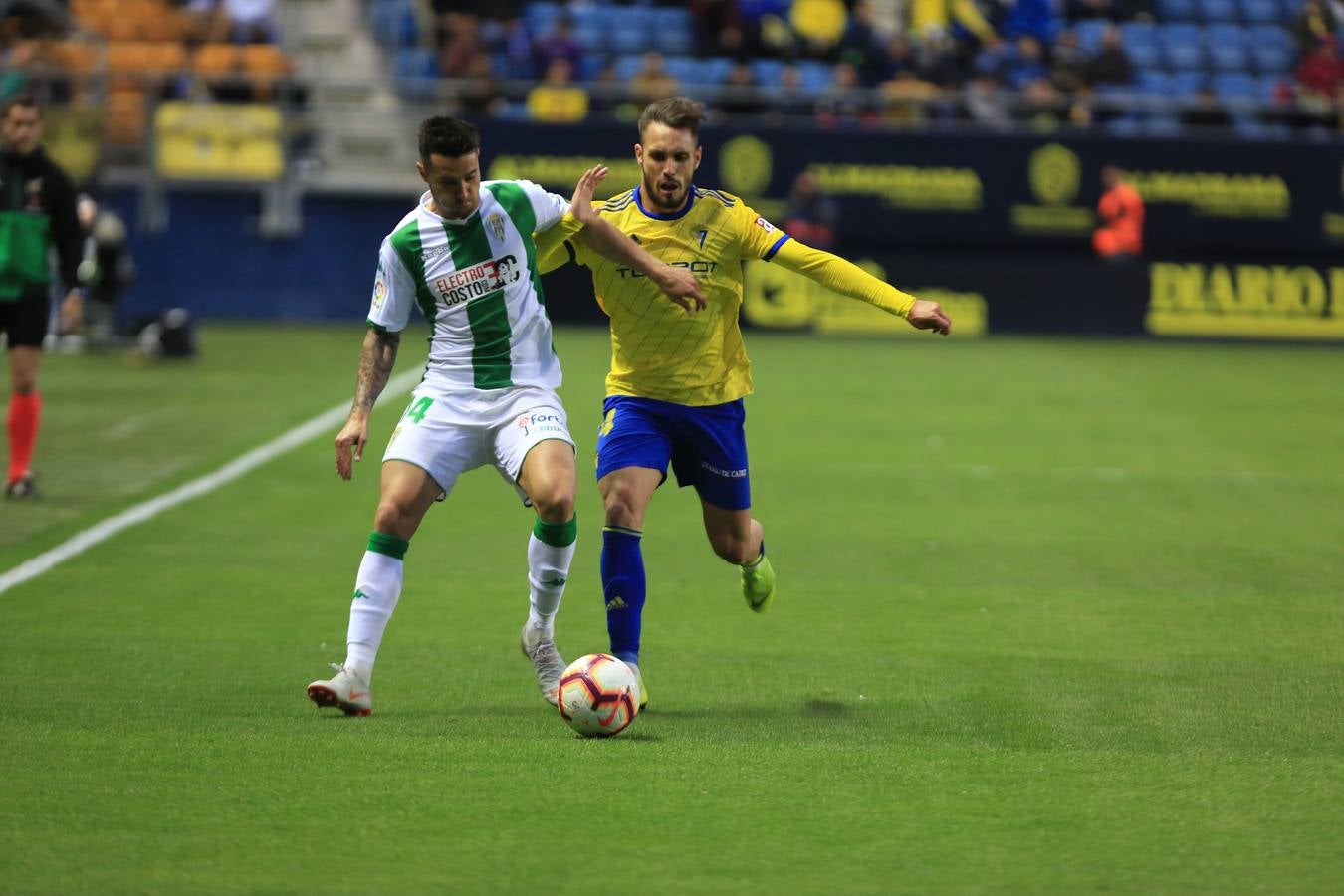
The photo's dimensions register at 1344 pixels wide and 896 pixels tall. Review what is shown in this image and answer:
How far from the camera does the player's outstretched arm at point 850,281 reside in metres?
7.00

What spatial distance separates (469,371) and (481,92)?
2006 cm

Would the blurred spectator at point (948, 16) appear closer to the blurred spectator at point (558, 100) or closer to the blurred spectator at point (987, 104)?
the blurred spectator at point (987, 104)

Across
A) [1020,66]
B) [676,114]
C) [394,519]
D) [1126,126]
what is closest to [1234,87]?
[1126,126]

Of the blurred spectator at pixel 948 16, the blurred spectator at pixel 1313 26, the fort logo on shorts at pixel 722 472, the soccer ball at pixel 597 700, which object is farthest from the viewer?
the blurred spectator at pixel 948 16

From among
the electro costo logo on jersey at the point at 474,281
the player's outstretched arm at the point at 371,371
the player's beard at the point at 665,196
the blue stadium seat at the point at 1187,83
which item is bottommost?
the blue stadium seat at the point at 1187,83

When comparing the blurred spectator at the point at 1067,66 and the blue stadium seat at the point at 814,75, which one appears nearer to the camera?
the blue stadium seat at the point at 814,75

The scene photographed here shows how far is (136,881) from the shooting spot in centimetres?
470

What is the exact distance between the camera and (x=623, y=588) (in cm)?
693

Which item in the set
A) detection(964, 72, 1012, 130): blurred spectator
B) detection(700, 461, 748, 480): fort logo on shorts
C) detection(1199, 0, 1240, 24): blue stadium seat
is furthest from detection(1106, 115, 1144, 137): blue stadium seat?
detection(700, 461, 748, 480): fort logo on shorts

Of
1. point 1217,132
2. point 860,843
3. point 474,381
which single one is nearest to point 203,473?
point 474,381

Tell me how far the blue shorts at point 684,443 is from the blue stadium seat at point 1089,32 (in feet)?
77.1

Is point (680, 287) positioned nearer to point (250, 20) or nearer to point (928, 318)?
point (928, 318)

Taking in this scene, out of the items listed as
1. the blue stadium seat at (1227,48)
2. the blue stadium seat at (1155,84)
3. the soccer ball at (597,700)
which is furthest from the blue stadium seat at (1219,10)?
the soccer ball at (597,700)

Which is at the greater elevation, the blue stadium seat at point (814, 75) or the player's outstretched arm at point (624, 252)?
the player's outstretched arm at point (624, 252)
